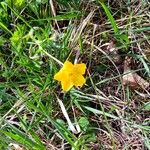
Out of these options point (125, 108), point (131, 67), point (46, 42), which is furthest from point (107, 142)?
point (46, 42)

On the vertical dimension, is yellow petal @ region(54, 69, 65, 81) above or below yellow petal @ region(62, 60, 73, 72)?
below

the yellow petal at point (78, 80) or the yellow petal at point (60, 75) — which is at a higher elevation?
the yellow petal at point (60, 75)

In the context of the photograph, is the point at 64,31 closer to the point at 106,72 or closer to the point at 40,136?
the point at 106,72

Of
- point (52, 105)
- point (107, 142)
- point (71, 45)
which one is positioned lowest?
point (107, 142)

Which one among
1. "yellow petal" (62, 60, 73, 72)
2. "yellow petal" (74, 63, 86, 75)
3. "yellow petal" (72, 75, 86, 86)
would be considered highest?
"yellow petal" (62, 60, 73, 72)

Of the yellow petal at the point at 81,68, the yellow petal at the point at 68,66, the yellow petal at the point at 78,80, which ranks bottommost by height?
the yellow petal at the point at 78,80

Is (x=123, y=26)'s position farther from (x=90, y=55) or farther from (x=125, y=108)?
(x=125, y=108)

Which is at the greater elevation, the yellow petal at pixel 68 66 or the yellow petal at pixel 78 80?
the yellow petal at pixel 68 66

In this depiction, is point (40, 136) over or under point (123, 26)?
under
